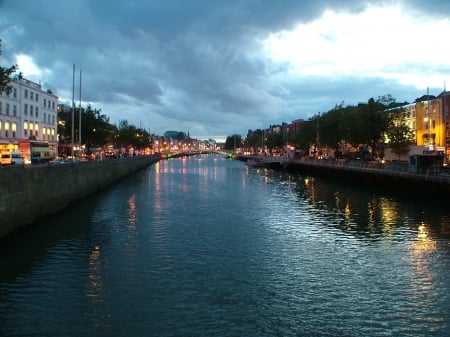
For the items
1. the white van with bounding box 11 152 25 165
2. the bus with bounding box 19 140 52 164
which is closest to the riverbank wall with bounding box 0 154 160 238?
the white van with bounding box 11 152 25 165

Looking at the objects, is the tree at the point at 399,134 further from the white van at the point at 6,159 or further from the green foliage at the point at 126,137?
the green foliage at the point at 126,137

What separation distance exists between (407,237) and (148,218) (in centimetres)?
1741

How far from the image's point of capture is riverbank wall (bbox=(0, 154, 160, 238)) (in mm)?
25141

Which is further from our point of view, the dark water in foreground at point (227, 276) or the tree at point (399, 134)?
the tree at point (399, 134)

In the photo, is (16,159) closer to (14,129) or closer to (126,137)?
(14,129)

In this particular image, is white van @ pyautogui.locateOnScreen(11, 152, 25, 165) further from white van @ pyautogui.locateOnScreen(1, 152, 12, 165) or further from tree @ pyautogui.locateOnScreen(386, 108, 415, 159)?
tree @ pyautogui.locateOnScreen(386, 108, 415, 159)

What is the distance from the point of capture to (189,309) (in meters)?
14.8

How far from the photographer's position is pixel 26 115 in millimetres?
79625

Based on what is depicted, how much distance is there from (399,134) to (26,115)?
61.6 meters

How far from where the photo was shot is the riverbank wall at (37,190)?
25141mm

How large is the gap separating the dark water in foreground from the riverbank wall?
1.15 meters

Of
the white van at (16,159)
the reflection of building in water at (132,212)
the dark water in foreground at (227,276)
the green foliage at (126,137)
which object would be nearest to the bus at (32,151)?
the white van at (16,159)

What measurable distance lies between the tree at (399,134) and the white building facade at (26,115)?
5638 cm

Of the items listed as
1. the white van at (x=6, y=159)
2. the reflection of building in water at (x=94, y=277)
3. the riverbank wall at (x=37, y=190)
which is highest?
the white van at (x=6, y=159)
